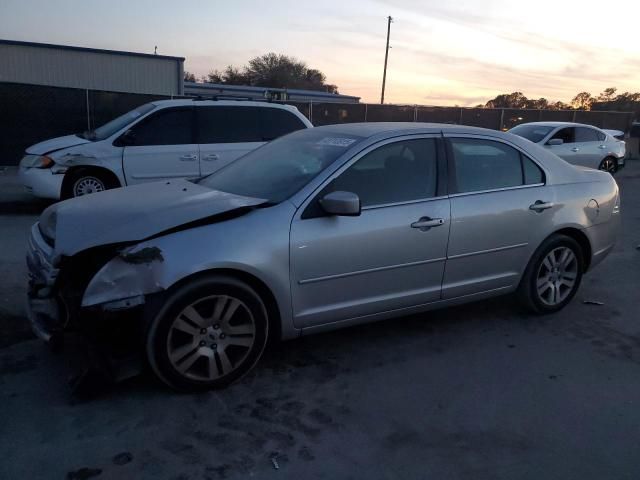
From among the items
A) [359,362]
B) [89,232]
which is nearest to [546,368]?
[359,362]

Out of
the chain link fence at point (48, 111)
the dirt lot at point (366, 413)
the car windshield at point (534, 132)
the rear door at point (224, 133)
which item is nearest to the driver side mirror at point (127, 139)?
the rear door at point (224, 133)

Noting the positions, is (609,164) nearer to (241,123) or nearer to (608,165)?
(608,165)

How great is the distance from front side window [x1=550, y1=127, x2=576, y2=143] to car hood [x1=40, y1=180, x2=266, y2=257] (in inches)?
431

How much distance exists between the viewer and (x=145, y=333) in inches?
124

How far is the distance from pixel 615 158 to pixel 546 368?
40.0 ft

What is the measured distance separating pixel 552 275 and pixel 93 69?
83.8ft

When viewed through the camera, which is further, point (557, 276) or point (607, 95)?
point (607, 95)

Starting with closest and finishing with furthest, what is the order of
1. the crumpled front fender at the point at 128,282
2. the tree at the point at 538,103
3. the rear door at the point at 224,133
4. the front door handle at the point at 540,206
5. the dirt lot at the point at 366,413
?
1. the dirt lot at the point at 366,413
2. the crumpled front fender at the point at 128,282
3. the front door handle at the point at 540,206
4. the rear door at the point at 224,133
5. the tree at the point at 538,103

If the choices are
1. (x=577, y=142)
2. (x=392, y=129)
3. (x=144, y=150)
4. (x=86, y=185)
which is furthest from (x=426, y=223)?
(x=577, y=142)

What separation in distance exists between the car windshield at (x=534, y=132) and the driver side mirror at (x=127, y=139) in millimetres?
8560

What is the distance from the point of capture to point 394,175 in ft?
13.2

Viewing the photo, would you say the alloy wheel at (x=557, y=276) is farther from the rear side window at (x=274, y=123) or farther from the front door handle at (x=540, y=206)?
the rear side window at (x=274, y=123)

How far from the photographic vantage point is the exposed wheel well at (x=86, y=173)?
8281 mm

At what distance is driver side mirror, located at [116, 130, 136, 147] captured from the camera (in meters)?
8.21
